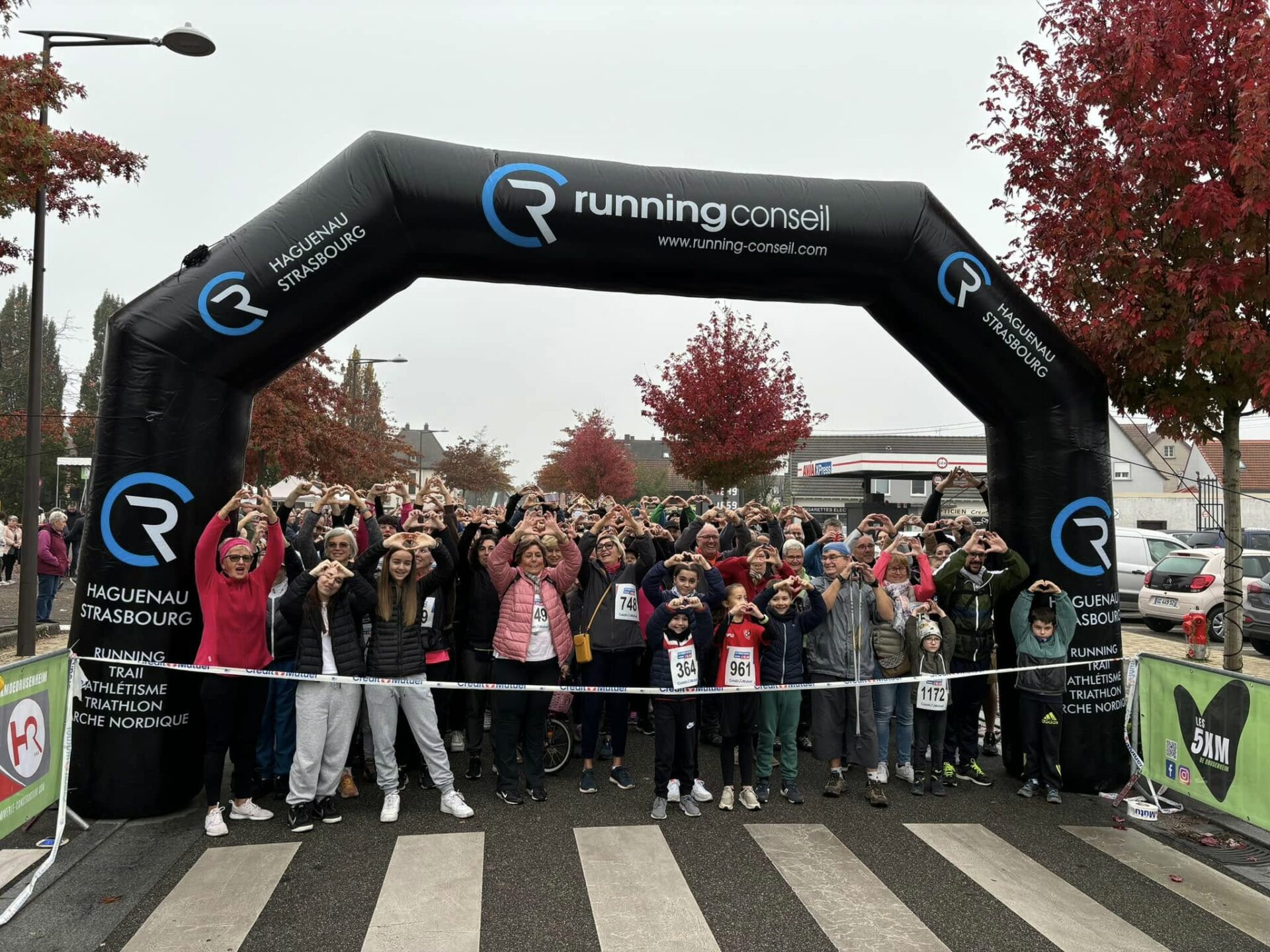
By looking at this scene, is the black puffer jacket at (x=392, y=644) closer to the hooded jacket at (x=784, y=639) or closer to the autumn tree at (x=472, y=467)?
the hooded jacket at (x=784, y=639)

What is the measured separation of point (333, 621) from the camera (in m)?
5.72

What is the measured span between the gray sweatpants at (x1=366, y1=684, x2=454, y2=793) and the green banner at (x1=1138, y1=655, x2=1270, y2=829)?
4.93 metres

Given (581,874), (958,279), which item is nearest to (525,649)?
(581,874)

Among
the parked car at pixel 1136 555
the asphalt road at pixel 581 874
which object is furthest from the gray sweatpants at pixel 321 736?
the parked car at pixel 1136 555

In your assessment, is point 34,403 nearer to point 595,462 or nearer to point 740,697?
point 740,697

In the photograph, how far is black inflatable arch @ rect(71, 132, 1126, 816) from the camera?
223 inches

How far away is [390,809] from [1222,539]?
2491cm

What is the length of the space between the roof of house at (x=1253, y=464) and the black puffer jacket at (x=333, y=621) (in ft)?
166

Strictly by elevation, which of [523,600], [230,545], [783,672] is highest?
[230,545]

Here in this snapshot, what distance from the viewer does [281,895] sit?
452 centimetres

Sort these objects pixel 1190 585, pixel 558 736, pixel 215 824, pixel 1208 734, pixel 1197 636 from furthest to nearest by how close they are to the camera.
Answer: pixel 1190 585, pixel 1197 636, pixel 558 736, pixel 1208 734, pixel 215 824

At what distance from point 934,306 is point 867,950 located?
4.46 m

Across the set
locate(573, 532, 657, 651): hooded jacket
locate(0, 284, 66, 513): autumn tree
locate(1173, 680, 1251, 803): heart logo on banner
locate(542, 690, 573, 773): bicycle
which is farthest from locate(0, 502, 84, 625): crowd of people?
locate(0, 284, 66, 513): autumn tree

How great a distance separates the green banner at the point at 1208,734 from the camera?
16.9 ft
